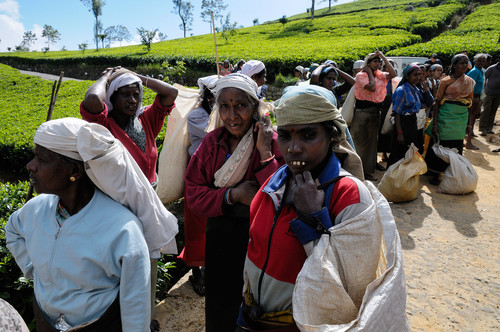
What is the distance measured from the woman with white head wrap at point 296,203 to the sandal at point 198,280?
6.17 ft

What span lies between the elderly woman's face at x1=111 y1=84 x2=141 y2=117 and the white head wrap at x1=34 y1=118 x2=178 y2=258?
1.03 meters

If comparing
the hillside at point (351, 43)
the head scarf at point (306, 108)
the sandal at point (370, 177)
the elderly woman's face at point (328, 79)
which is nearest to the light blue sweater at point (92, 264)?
the head scarf at point (306, 108)

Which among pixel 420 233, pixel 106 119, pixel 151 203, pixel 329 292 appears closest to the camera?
pixel 329 292

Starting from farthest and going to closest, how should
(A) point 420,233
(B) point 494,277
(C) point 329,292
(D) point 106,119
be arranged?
(A) point 420,233, (B) point 494,277, (D) point 106,119, (C) point 329,292

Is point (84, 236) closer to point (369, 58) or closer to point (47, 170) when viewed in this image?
point (47, 170)

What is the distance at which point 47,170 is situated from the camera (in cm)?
171

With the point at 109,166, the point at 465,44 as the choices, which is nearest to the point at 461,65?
the point at 109,166

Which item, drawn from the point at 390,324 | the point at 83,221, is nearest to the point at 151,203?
the point at 83,221

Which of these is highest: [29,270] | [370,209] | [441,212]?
[370,209]

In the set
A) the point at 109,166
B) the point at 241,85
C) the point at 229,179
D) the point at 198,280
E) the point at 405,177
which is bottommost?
the point at 198,280

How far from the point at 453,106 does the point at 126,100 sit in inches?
218

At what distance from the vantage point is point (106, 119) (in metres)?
2.66

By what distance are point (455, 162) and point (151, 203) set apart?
5542mm

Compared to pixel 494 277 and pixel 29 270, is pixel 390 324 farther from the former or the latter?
pixel 494 277
